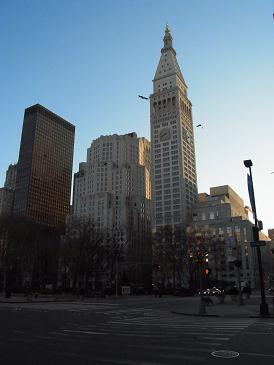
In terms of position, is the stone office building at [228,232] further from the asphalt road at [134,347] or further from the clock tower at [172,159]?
the asphalt road at [134,347]

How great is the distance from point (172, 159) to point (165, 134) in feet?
46.3

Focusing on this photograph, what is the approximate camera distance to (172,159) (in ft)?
619

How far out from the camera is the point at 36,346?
11.5 m

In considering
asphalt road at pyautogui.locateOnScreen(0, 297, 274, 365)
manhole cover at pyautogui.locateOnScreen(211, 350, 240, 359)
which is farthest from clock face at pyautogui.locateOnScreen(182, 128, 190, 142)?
manhole cover at pyautogui.locateOnScreen(211, 350, 240, 359)

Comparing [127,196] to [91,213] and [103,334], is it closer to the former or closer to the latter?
[91,213]

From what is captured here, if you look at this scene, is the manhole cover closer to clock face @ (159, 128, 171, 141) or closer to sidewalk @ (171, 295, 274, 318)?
sidewalk @ (171, 295, 274, 318)

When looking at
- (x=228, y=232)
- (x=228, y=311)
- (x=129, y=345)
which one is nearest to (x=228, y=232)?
(x=228, y=232)

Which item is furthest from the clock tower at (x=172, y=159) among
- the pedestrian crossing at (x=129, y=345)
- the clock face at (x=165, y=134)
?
the pedestrian crossing at (x=129, y=345)

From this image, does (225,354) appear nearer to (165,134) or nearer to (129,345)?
(129,345)

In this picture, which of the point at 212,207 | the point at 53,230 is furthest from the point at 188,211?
the point at 53,230

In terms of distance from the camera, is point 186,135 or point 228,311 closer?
point 228,311

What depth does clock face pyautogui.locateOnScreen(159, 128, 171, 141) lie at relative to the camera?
19275 cm

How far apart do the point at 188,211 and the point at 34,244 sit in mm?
104251

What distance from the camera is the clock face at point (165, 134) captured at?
19275 centimetres
